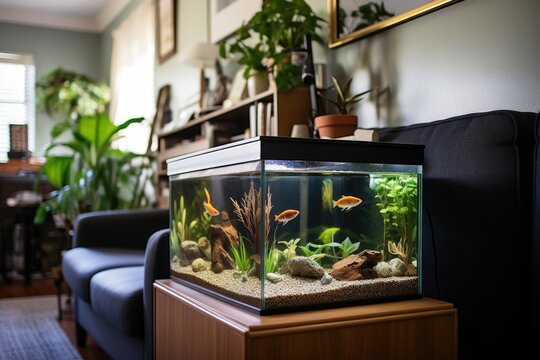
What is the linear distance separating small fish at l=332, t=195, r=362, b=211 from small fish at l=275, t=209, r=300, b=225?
104 mm

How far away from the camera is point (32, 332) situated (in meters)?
3.08

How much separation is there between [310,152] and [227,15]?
2.42 meters

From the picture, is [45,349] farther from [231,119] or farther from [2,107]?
[2,107]

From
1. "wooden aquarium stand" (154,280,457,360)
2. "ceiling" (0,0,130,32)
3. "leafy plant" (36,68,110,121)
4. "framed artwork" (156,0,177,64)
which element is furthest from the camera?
"leafy plant" (36,68,110,121)

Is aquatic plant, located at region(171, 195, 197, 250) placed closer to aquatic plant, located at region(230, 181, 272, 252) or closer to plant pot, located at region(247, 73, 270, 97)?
aquatic plant, located at region(230, 181, 272, 252)

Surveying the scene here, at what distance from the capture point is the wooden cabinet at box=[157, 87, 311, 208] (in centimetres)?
246

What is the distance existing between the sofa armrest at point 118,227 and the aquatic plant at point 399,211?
193cm

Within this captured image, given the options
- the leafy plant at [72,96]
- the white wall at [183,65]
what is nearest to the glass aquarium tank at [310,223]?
the white wall at [183,65]

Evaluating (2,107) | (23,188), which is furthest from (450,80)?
(2,107)

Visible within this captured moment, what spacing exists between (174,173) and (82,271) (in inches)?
38.1

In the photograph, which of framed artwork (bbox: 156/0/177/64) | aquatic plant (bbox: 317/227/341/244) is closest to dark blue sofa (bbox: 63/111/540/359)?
aquatic plant (bbox: 317/227/341/244)

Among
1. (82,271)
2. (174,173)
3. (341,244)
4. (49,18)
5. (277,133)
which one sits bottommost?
(82,271)

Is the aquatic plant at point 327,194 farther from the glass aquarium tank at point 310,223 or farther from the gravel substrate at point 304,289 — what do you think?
the gravel substrate at point 304,289

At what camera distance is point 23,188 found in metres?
5.14
